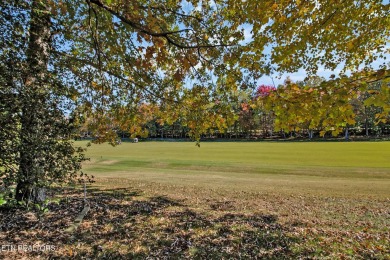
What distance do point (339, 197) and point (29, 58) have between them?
834cm

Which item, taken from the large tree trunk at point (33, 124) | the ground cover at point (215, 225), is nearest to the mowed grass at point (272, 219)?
the ground cover at point (215, 225)

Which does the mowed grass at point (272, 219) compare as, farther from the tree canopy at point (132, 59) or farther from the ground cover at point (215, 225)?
the tree canopy at point (132, 59)

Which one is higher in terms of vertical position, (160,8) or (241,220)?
(160,8)

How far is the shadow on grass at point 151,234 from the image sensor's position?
3576 millimetres

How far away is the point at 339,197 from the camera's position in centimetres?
749

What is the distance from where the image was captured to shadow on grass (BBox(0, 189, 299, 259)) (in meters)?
3.58

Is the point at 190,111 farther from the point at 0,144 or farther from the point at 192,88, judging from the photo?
the point at 0,144

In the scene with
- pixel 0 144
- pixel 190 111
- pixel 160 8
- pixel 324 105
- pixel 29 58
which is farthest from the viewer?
pixel 190 111

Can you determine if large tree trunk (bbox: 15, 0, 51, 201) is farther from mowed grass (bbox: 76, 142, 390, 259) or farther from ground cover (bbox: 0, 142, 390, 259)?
mowed grass (bbox: 76, 142, 390, 259)

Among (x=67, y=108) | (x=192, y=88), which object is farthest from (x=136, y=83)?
(x=67, y=108)

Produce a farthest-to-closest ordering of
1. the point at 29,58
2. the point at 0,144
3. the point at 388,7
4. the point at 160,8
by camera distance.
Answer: the point at 160,8 < the point at 388,7 < the point at 29,58 < the point at 0,144

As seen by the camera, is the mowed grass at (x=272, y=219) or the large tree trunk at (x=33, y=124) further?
the mowed grass at (x=272, y=219)

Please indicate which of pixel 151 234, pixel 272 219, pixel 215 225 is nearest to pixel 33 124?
pixel 151 234

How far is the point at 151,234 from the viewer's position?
420cm
